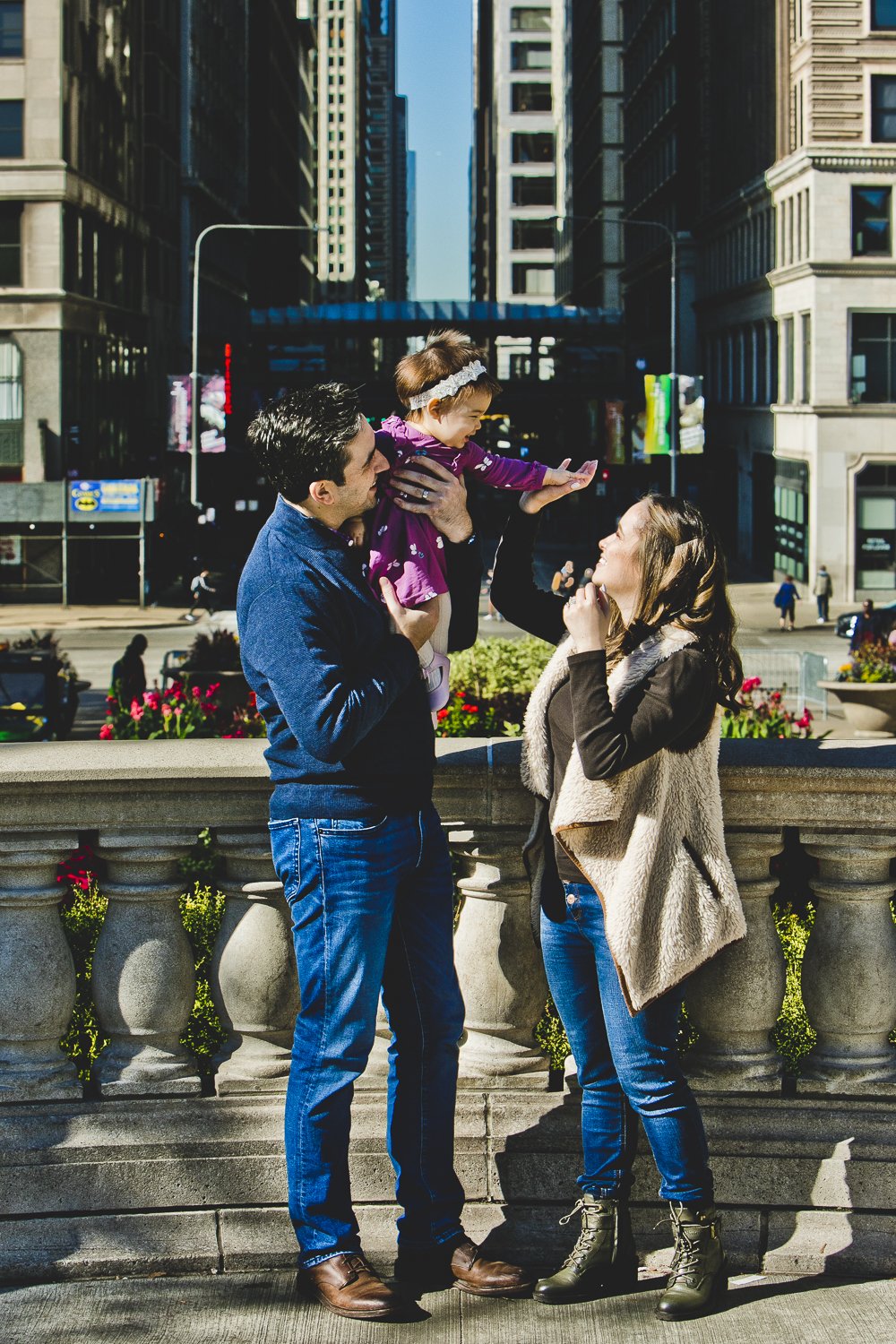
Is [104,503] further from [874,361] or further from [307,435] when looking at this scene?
[307,435]

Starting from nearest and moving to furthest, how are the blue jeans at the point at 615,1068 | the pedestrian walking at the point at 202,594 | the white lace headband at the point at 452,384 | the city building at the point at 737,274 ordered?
the blue jeans at the point at 615,1068
the white lace headband at the point at 452,384
the pedestrian walking at the point at 202,594
the city building at the point at 737,274

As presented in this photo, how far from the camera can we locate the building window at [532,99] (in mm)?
176000

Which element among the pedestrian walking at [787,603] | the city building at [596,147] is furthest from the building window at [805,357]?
the city building at [596,147]

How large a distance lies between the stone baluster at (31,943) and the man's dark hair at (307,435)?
1.13 metres

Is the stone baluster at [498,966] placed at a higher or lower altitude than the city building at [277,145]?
lower

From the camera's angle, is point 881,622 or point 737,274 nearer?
point 881,622

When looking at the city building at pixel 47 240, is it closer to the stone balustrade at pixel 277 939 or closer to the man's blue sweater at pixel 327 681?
the stone balustrade at pixel 277 939

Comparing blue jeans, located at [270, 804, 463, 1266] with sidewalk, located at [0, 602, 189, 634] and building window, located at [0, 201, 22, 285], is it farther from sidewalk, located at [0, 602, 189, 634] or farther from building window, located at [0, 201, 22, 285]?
building window, located at [0, 201, 22, 285]

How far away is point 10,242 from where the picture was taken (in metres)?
51.7

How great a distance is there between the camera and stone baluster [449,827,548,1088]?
4500 millimetres

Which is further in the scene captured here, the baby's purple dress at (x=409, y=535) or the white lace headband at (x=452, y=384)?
the white lace headband at (x=452, y=384)

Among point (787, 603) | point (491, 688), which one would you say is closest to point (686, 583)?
point (491, 688)

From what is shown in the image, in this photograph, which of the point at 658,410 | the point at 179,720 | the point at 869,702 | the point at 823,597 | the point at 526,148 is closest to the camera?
the point at 179,720

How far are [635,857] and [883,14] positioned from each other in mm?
55328
